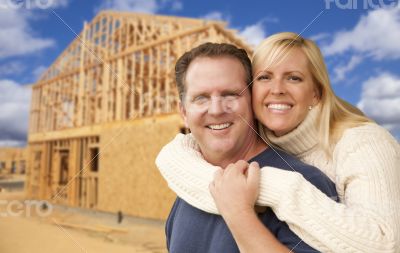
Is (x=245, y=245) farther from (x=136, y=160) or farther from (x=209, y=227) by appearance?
(x=136, y=160)

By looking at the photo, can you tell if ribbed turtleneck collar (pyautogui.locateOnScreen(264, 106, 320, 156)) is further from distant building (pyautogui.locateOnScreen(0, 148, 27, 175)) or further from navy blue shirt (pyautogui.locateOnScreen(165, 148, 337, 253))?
distant building (pyautogui.locateOnScreen(0, 148, 27, 175))

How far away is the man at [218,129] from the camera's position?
1592 millimetres

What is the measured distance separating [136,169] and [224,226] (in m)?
9.48

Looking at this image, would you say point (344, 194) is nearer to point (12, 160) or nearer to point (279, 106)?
point (279, 106)

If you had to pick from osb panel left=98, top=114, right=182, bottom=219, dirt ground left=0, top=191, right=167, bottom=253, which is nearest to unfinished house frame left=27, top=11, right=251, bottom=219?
osb panel left=98, top=114, right=182, bottom=219

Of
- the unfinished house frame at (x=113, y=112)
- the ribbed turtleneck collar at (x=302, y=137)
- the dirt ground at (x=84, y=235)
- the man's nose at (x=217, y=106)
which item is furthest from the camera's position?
the unfinished house frame at (x=113, y=112)

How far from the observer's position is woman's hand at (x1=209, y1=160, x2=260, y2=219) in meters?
1.36

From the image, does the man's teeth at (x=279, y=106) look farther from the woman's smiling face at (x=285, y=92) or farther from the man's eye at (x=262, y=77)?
the man's eye at (x=262, y=77)

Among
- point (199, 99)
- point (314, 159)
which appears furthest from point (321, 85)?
point (199, 99)

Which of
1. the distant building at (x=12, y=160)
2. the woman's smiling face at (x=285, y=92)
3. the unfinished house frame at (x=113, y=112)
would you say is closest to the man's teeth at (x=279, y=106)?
the woman's smiling face at (x=285, y=92)

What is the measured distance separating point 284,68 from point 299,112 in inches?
9.6

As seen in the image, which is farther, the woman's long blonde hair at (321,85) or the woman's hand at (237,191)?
the woman's long blonde hair at (321,85)

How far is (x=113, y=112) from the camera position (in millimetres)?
12883

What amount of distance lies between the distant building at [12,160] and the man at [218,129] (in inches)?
1341
